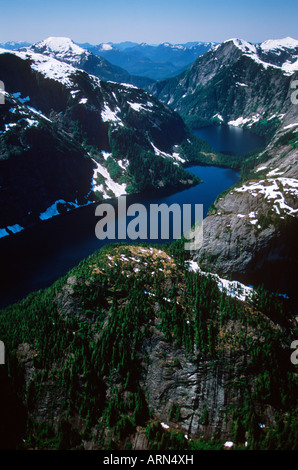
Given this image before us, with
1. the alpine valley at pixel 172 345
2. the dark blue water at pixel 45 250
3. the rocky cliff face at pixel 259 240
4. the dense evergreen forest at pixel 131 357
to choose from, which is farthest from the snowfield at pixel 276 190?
the dark blue water at pixel 45 250

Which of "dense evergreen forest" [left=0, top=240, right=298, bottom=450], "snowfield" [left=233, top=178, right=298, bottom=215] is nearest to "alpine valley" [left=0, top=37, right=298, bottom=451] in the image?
"dense evergreen forest" [left=0, top=240, right=298, bottom=450]

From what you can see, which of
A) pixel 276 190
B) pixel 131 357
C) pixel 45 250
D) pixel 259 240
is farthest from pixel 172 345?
pixel 45 250

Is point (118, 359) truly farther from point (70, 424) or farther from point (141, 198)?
point (141, 198)

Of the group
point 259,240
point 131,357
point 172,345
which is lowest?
point 131,357

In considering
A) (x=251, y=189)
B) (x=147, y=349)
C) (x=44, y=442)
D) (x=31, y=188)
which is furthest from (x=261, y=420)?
(x=31, y=188)

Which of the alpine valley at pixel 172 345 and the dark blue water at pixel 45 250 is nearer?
the alpine valley at pixel 172 345

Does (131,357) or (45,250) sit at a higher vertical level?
(45,250)

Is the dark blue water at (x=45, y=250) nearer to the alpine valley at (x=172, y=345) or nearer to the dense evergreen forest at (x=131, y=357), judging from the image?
the alpine valley at (x=172, y=345)

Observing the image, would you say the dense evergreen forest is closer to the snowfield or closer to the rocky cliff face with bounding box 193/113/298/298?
the rocky cliff face with bounding box 193/113/298/298

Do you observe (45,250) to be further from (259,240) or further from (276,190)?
(276,190)

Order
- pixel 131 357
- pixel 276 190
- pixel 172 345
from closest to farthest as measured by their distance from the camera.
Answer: pixel 131 357, pixel 172 345, pixel 276 190
